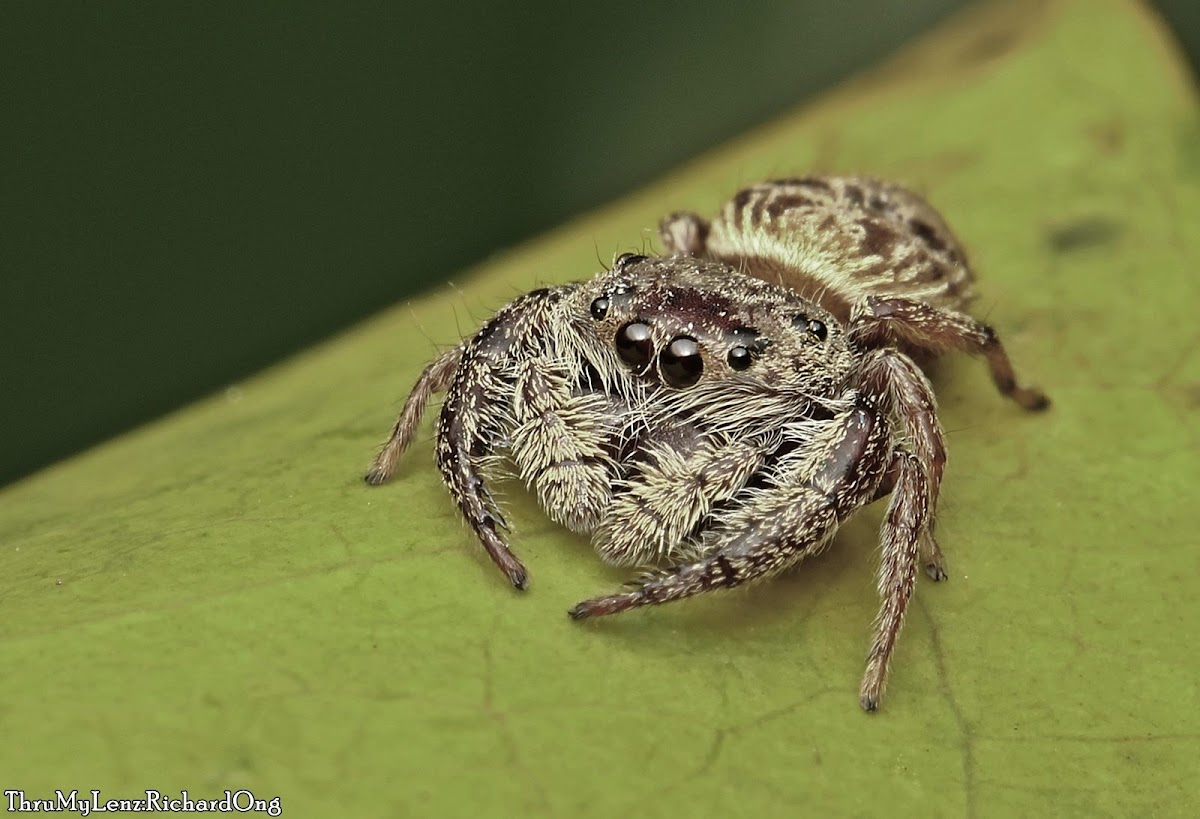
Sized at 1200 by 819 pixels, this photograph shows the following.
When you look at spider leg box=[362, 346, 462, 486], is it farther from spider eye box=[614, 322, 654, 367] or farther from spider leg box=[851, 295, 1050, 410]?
spider leg box=[851, 295, 1050, 410]

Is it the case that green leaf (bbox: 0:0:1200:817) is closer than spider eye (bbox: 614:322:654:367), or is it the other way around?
green leaf (bbox: 0:0:1200:817)

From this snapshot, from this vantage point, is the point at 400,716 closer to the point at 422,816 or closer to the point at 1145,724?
the point at 422,816

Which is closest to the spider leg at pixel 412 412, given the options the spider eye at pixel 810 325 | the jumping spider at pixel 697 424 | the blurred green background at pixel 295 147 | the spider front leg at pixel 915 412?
the jumping spider at pixel 697 424

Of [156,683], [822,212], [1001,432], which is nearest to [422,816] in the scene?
[156,683]

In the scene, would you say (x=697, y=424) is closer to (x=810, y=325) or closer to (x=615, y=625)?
(x=810, y=325)

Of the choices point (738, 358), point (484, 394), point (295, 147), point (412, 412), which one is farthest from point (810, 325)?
point (295, 147)


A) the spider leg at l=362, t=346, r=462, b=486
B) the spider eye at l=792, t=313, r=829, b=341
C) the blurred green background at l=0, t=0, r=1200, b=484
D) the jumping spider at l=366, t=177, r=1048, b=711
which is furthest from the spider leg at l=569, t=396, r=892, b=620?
the blurred green background at l=0, t=0, r=1200, b=484
